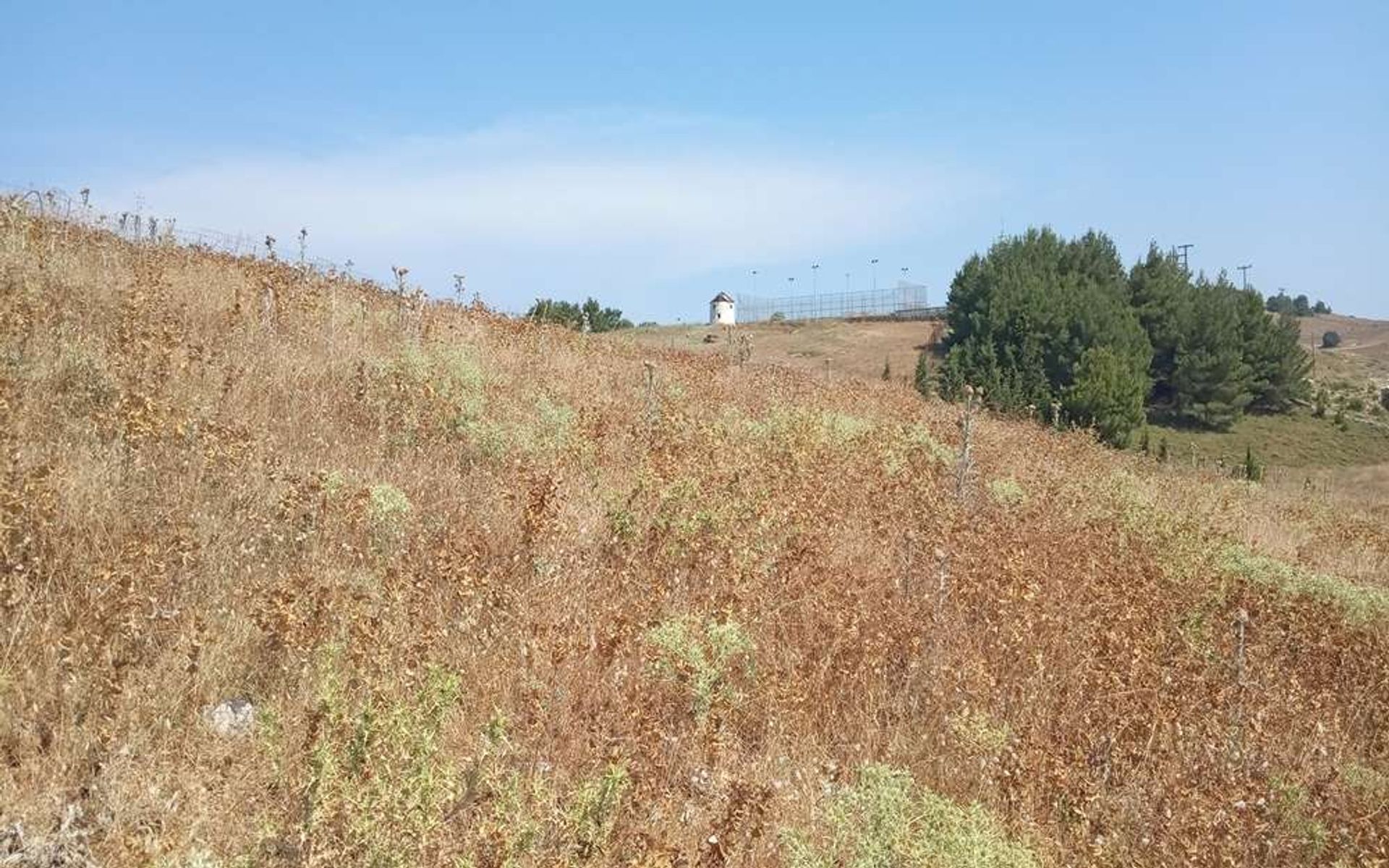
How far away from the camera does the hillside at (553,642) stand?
→ 3.18 m

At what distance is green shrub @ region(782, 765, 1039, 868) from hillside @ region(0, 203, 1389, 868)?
0.02 m

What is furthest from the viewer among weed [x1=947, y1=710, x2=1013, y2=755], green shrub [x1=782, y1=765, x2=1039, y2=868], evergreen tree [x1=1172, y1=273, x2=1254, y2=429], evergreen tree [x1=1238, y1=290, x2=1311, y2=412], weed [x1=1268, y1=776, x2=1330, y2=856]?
evergreen tree [x1=1238, y1=290, x2=1311, y2=412]

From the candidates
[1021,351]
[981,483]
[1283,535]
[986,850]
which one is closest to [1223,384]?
[1021,351]

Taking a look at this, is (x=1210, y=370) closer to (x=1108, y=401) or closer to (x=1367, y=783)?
(x=1108, y=401)

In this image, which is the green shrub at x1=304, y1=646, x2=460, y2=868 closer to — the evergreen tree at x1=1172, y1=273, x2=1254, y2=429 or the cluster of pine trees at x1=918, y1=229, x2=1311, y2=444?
the cluster of pine trees at x1=918, y1=229, x2=1311, y2=444

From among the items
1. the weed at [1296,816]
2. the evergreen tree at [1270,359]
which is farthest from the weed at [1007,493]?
the evergreen tree at [1270,359]

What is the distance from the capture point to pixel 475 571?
4.79 metres

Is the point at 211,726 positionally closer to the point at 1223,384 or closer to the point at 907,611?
the point at 907,611

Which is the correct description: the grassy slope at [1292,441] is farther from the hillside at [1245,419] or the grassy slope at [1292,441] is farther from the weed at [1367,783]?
the weed at [1367,783]

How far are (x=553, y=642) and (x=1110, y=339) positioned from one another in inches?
1448

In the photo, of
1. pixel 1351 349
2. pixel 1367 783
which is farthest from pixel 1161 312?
pixel 1351 349

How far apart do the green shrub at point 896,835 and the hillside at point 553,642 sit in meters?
0.02

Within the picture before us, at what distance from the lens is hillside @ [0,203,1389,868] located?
3.18 meters

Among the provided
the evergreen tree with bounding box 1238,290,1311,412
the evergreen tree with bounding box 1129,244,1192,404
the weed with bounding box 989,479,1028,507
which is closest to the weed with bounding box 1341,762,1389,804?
the weed with bounding box 989,479,1028,507
